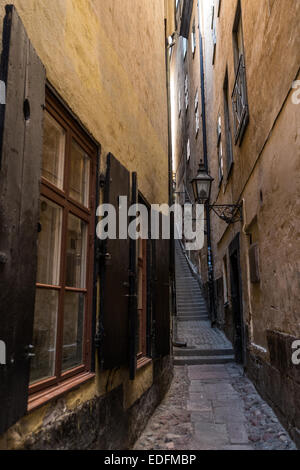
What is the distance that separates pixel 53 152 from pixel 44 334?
115 cm

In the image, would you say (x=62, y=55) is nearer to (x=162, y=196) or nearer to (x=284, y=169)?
(x=284, y=169)

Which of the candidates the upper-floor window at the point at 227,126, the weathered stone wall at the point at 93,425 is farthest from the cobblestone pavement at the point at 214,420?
the upper-floor window at the point at 227,126

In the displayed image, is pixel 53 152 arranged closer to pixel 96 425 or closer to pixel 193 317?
pixel 96 425

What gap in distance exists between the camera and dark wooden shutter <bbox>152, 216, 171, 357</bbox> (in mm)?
5031

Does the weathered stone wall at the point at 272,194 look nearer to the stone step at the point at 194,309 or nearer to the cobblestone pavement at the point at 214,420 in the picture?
the cobblestone pavement at the point at 214,420

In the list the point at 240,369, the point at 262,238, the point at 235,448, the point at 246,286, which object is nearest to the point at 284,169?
the point at 262,238

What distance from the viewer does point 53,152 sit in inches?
101

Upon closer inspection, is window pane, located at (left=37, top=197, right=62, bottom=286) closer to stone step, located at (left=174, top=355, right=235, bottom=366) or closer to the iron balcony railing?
the iron balcony railing

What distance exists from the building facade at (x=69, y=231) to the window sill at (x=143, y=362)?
3 centimetres

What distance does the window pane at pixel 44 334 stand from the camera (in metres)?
2.21

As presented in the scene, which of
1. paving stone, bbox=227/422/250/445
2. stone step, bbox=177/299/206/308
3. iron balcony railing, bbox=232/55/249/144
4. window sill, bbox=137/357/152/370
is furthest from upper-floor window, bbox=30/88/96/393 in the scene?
stone step, bbox=177/299/206/308

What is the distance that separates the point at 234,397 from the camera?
5461 mm

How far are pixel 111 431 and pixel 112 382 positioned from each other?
0.36 metres
